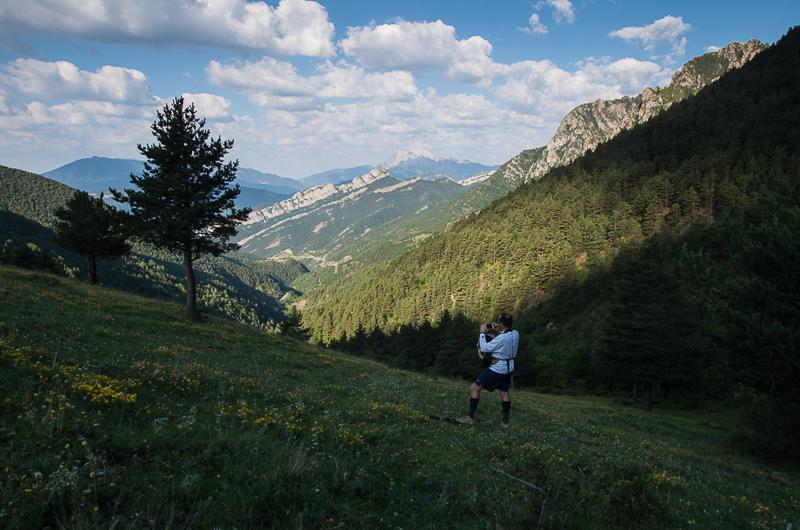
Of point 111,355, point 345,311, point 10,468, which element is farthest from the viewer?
point 345,311

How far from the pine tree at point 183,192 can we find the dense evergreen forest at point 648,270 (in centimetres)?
2799

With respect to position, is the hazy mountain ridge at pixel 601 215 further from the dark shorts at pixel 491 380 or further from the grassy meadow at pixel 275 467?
the grassy meadow at pixel 275 467

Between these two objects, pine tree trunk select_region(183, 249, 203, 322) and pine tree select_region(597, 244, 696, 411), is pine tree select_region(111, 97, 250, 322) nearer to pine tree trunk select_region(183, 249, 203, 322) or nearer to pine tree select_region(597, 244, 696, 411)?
pine tree trunk select_region(183, 249, 203, 322)

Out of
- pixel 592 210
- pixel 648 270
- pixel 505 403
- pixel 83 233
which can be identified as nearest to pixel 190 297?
pixel 83 233

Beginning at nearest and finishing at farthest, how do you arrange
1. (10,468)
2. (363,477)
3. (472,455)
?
1. (10,468)
2. (363,477)
3. (472,455)

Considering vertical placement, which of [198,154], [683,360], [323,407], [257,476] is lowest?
[683,360]

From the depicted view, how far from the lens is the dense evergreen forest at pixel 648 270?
566 inches

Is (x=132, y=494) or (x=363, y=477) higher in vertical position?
(x=132, y=494)

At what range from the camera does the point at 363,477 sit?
4.82 m

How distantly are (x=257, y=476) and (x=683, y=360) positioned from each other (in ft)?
133

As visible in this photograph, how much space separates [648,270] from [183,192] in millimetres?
38559

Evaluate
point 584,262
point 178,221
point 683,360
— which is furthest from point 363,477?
point 584,262

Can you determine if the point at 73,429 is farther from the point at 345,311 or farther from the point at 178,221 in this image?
the point at 345,311

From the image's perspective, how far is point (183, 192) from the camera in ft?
73.2
